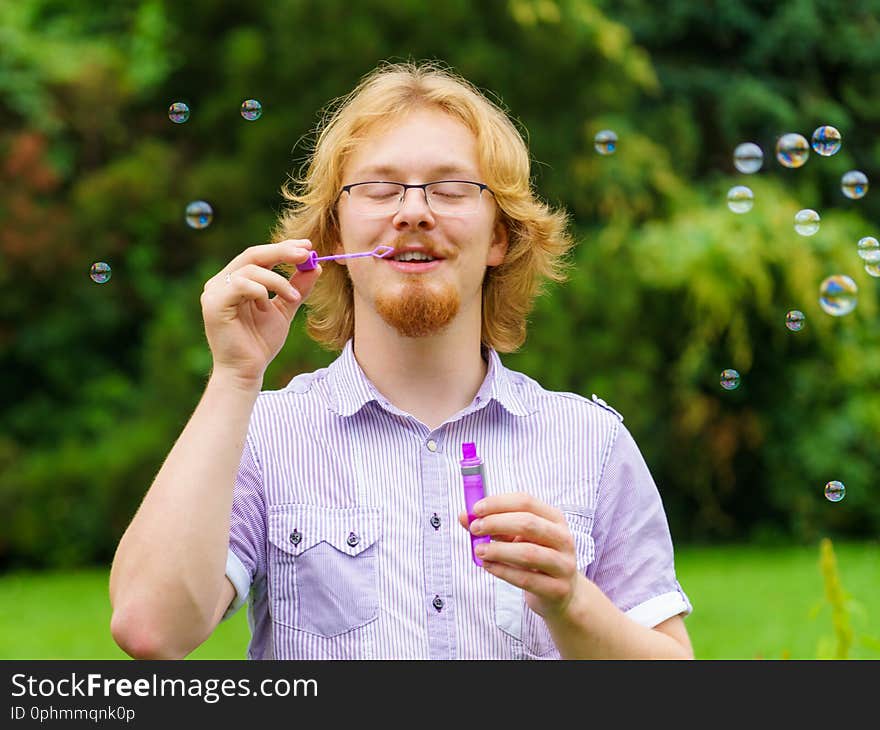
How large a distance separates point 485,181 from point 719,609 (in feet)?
18.0

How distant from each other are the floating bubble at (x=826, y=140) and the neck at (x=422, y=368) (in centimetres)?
173

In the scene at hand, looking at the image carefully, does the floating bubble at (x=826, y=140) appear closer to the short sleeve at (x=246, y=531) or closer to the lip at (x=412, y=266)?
the lip at (x=412, y=266)

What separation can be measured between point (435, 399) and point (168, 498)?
1.56 ft

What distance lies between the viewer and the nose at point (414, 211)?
6.31ft

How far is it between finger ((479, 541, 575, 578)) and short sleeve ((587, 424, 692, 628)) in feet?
1.11

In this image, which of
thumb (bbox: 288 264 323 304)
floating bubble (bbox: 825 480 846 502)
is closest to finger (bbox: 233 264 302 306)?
thumb (bbox: 288 264 323 304)

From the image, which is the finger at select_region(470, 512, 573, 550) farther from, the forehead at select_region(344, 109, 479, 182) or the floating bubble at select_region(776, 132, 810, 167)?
the floating bubble at select_region(776, 132, 810, 167)

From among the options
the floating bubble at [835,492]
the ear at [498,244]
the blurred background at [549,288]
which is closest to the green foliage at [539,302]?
the blurred background at [549,288]

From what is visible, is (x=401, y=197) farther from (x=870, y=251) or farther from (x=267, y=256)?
(x=870, y=251)

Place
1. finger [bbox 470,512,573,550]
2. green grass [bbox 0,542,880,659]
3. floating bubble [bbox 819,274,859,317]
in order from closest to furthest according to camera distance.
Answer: finger [bbox 470,512,573,550], floating bubble [bbox 819,274,859,317], green grass [bbox 0,542,880,659]

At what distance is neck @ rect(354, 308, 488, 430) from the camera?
1986 millimetres

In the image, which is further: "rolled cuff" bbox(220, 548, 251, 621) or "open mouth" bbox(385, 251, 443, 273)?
"open mouth" bbox(385, 251, 443, 273)

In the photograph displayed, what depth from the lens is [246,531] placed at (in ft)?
6.07

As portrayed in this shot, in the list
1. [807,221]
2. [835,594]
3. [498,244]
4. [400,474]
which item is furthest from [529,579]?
[807,221]
